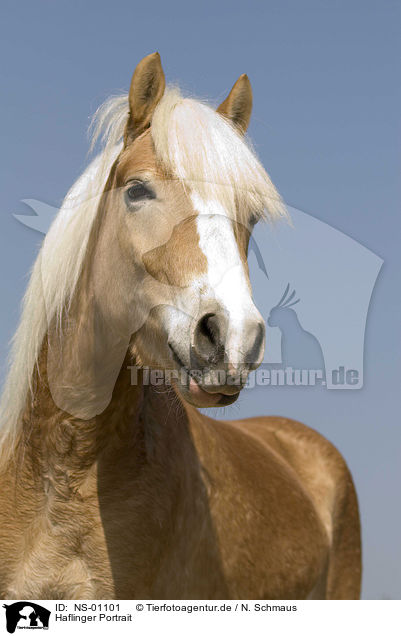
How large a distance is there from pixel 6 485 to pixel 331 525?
3.04m

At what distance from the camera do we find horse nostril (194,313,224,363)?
2.59 meters

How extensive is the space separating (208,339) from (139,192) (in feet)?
2.64

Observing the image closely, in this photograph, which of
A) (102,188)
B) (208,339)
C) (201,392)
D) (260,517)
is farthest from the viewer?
(260,517)

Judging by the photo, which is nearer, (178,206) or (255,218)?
(178,206)

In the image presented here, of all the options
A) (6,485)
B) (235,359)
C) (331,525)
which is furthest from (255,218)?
(331,525)

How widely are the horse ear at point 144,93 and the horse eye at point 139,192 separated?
1.10 feet

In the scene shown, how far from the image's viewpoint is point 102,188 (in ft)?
10.9

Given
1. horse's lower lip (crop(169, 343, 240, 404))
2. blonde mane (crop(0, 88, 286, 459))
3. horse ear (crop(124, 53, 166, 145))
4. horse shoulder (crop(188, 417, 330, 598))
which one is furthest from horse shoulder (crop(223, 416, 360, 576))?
horse ear (crop(124, 53, 166, 145))

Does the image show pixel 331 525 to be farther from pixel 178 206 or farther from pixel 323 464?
pixel 178 206
